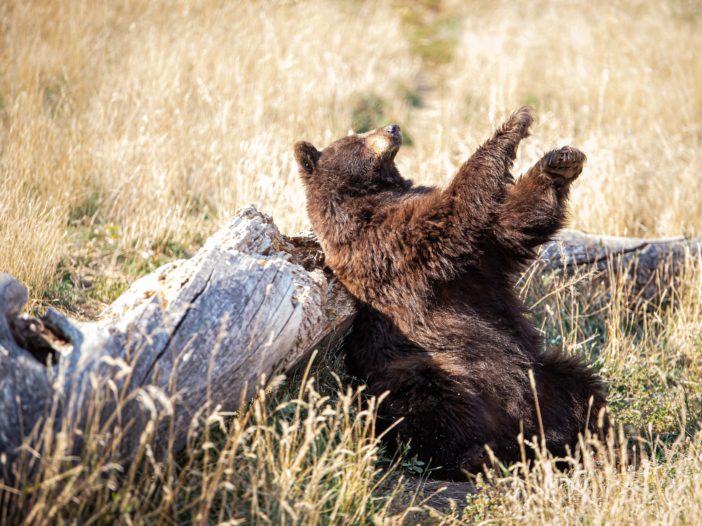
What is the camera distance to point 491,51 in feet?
40.7

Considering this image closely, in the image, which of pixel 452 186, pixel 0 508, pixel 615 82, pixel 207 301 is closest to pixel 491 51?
pixel 615 82

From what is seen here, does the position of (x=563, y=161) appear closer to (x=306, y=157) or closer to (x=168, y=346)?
(x=306, y=157)

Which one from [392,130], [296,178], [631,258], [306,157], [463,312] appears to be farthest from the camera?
[296,178]

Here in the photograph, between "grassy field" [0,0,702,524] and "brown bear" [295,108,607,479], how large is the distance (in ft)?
0.82

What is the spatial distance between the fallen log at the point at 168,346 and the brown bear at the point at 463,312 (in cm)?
40

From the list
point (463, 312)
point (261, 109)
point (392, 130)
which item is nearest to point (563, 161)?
point (463, 312)

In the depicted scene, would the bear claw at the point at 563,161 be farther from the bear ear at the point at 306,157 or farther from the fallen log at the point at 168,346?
the bear ear at the point at 306,157

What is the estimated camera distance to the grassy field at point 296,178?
2.82 meters

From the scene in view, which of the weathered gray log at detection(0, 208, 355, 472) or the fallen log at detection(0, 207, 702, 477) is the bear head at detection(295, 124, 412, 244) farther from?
the weathered gray log at detection(0, 208, 355, 472)

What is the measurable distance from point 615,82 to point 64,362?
381 inches

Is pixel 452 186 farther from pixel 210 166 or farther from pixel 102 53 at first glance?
pixel 102 53

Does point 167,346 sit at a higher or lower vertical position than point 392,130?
lower

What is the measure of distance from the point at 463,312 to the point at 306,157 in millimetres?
1494

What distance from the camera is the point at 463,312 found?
3928 mm
